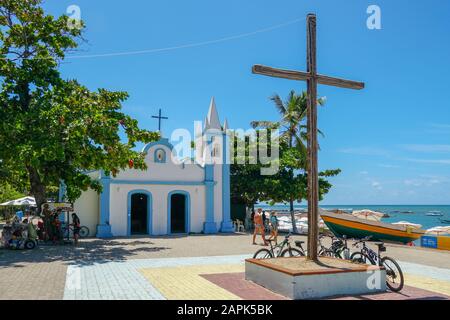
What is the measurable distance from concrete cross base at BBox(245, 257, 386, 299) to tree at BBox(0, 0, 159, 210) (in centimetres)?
967

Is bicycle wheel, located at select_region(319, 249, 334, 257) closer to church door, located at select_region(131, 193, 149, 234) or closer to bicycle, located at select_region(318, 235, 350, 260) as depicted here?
bicycle, located at select_region(318, 235, 350, 260)

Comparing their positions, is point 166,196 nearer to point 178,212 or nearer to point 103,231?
point 178,212

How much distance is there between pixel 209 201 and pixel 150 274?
48.6ft

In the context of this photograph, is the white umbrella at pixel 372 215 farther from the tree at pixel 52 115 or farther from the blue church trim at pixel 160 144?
the tree at pixel 52 115

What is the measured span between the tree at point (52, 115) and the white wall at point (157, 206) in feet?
13.6

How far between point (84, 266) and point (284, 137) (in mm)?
19556

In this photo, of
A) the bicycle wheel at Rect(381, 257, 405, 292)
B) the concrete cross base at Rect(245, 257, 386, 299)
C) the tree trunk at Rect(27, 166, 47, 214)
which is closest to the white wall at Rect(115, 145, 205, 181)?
the tree trunk at Rect(27, 166, 47, 214)

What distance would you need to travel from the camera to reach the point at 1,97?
56.1 feet

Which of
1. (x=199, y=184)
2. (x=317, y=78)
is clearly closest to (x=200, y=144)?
(x=199, y=184)

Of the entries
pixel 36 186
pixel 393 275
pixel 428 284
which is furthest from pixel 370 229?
pixel 36 186

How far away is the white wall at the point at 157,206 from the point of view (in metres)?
22.7

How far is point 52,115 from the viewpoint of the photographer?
1573 cm

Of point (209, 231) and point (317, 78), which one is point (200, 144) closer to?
point (209, 231)

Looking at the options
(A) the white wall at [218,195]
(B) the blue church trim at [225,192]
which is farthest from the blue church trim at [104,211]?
(B) the blue church trim at [225,192]
